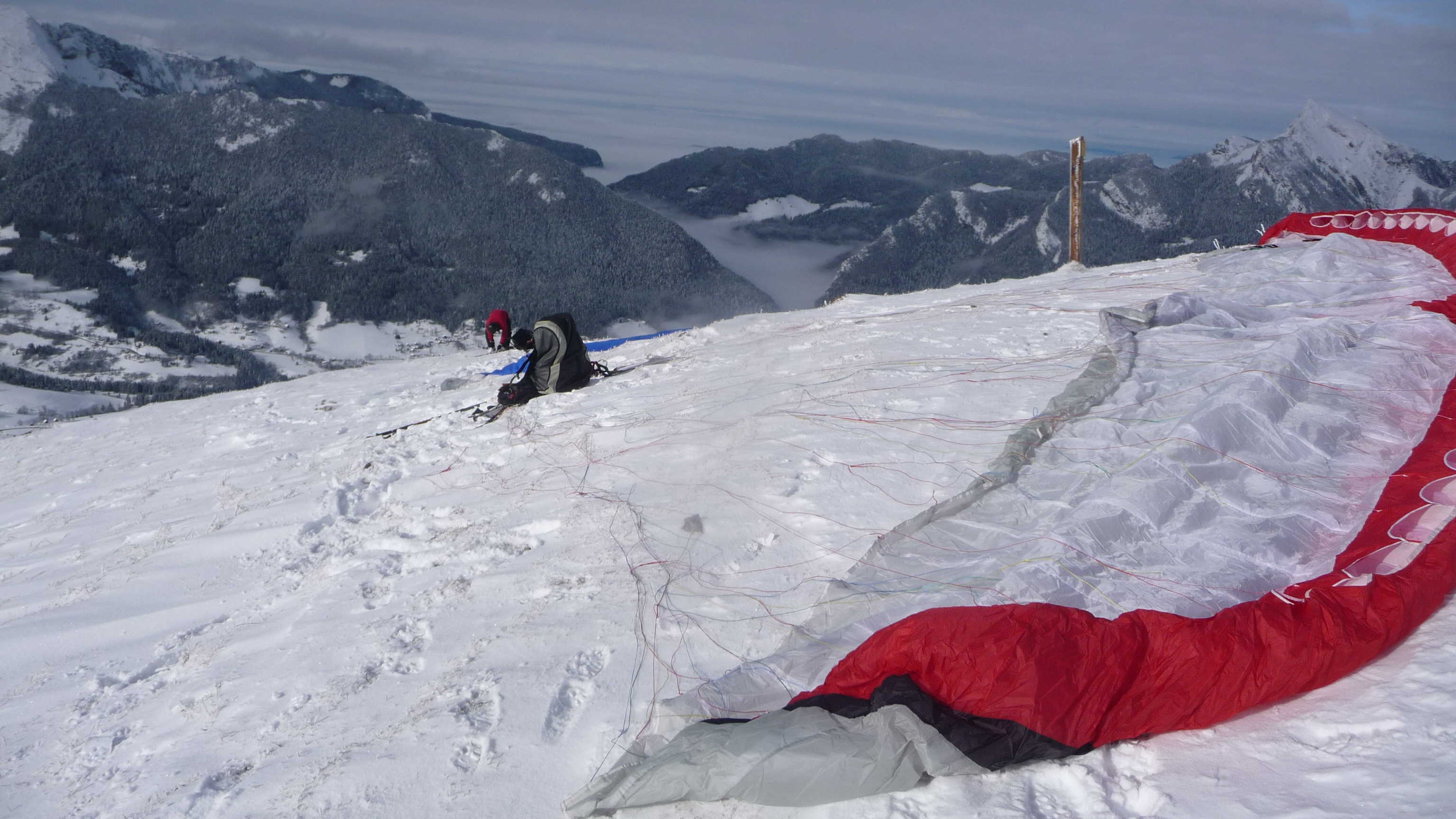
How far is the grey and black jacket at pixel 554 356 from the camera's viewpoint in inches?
319

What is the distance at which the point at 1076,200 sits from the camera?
14.0 metres

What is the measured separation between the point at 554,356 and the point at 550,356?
4 cm

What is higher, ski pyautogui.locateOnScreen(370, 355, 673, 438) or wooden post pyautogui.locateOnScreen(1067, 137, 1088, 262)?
wooden post pyautogui.locateOnScreen(1067, 137, 1088, 262)

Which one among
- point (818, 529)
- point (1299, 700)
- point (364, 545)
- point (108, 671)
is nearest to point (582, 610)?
point (818, 529)

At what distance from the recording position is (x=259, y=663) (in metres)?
3.81

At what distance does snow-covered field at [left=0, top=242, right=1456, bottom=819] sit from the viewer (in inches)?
96.2

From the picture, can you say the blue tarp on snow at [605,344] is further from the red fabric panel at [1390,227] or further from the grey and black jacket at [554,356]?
the red fabric panel at [1390,227]

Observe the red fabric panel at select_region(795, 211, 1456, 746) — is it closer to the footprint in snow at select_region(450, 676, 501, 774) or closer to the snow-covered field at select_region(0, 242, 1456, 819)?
the snow-covered field at select_region(0, 242, 1456, 819)

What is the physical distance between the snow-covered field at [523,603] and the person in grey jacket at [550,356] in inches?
9.7

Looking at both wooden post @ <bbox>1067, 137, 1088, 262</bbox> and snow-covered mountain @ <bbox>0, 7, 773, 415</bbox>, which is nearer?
wooden post @ <bbox>1067, 137, 1088, 262</bbox>

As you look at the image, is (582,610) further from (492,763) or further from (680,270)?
(680,270)

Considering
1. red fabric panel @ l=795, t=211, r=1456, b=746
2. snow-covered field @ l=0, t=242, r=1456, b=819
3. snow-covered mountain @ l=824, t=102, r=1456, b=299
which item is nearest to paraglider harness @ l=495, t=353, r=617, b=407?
snow-covered field @ l=0, t=242, r=1456, b=819

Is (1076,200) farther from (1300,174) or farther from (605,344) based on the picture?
(1300,174)

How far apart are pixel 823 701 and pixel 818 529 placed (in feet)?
5.89
